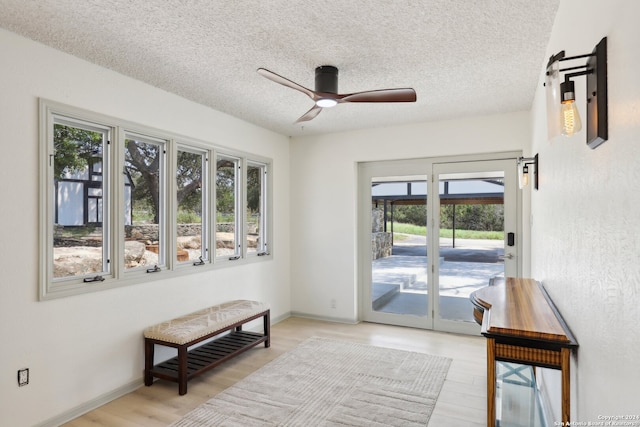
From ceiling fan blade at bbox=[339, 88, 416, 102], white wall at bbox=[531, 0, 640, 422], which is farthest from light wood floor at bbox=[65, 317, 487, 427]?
ceiling fan blade at bbox=[339, 88, 416, 102]

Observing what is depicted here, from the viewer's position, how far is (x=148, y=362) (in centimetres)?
323

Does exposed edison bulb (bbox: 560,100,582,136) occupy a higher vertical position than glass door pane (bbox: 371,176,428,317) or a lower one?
higher

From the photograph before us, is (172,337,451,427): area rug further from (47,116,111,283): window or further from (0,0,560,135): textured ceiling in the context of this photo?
(0,0,560,135): textured ceiling

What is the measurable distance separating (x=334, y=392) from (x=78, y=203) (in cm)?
256

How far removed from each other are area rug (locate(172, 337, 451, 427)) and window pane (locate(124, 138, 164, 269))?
4.72 ft

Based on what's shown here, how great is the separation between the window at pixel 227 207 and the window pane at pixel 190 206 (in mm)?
237

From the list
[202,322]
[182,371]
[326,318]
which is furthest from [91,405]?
[326,318]

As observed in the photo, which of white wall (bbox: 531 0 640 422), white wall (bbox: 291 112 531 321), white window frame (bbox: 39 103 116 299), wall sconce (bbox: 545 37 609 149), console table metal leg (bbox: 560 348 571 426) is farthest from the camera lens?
white wall (bbox: 291 112 531 321)

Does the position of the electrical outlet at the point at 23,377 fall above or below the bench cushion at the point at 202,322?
below

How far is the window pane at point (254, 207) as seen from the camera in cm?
484

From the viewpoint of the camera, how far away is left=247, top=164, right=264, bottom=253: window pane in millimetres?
4840

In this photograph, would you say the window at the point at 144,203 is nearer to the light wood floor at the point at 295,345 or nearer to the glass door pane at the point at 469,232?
the light wood floor at the point at 295,345

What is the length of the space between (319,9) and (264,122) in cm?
263

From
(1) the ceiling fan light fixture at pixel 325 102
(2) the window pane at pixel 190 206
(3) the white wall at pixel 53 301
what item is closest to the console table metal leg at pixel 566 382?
(1) the ceiling fan light fixture at pixel 325 102
